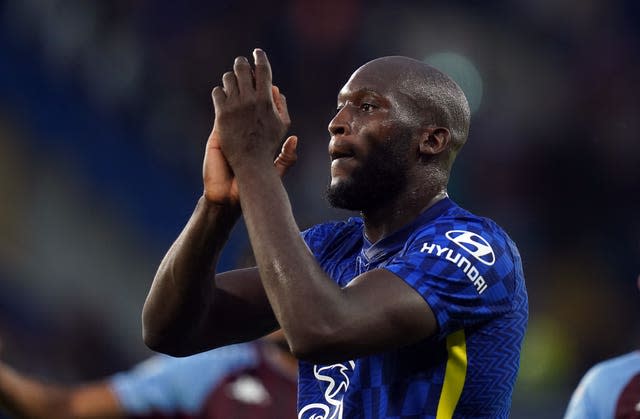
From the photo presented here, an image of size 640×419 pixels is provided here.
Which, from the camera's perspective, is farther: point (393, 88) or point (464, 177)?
point (464, 177)

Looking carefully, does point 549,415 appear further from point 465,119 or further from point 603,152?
point 465,119

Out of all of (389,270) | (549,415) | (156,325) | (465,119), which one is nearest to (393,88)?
(465,119)

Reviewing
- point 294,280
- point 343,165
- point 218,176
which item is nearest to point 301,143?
point 343,165

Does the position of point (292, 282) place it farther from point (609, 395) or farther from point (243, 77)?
point (609, 395)

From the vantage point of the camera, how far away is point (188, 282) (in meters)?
2.79

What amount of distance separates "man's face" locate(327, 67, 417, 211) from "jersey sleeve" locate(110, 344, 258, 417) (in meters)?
2.42

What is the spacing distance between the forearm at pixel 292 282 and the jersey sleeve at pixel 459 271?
0.24 meters

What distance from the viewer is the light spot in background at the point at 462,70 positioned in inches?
374

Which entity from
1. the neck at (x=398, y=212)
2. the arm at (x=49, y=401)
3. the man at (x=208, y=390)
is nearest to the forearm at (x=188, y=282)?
the neck at (x=398, y=212)

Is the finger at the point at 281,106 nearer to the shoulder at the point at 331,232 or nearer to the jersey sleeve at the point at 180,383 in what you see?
the shoulder at the point at 331,232

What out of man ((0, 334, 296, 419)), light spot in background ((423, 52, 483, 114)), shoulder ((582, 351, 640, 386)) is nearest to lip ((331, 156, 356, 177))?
man ((0, 334, 296, 419))

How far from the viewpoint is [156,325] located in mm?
2873

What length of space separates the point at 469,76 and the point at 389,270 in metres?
7.33

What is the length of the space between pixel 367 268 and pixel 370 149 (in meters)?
0.33
